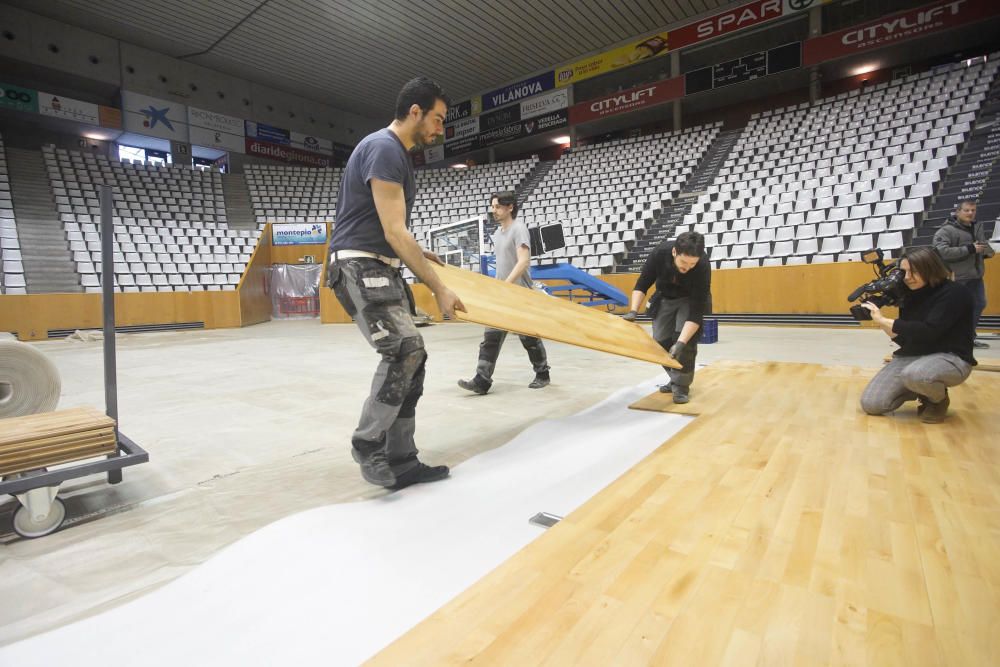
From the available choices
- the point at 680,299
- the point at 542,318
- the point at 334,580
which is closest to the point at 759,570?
the point at 334,580

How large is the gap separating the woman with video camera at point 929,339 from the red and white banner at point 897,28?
11932mm

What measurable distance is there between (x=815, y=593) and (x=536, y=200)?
41.7ft

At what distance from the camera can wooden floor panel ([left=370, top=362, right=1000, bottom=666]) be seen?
90 cm

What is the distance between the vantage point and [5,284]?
8211 mm

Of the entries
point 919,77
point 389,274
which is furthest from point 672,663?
point 919,77

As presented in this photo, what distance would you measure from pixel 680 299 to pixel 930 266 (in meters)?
1.16

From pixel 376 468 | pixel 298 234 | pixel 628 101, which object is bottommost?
pixel 376 468

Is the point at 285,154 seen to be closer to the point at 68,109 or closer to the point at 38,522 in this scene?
the point at 68,109

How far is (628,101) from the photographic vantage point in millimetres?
13875

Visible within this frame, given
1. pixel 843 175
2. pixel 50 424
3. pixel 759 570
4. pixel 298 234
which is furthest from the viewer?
pixel 298 234

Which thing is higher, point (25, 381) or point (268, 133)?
point (268, 133)

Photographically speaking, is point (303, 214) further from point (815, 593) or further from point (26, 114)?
point (815, 593)

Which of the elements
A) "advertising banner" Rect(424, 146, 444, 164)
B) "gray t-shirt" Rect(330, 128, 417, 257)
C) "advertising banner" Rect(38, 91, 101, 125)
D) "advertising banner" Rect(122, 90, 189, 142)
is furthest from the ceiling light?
"advertising banner" Rect(38, 91, 101, 125)

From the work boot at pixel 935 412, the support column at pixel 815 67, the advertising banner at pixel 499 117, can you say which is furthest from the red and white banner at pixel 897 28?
the work boot at pixel 935 412
